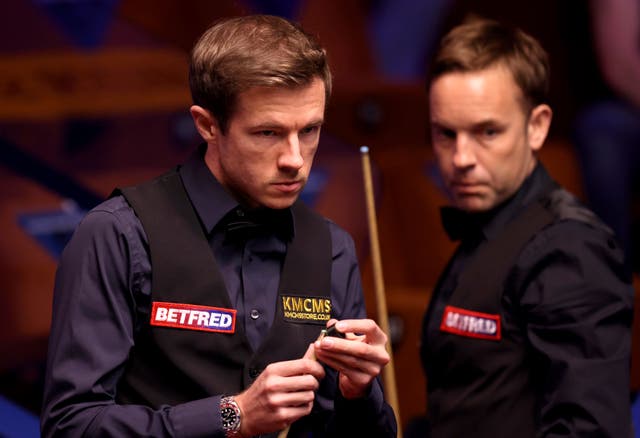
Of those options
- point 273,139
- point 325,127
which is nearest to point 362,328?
point 273,139

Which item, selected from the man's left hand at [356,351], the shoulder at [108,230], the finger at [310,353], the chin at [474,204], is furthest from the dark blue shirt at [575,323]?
the shoulder at [108,230]

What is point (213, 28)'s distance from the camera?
1.97 m

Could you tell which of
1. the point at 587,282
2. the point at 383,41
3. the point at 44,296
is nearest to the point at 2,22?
the point at 44,296

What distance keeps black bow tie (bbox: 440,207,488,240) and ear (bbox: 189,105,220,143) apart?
85 centimetres

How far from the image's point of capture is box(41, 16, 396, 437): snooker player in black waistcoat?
1798mm

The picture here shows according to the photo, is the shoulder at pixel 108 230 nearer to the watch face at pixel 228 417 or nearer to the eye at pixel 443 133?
the watch face at pixel 228 417

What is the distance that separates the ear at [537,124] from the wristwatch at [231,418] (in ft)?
3.80

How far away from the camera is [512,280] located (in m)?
2.36

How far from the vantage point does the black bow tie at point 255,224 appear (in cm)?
200

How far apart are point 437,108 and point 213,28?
79cm

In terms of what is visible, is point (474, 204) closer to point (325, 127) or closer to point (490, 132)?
point (490, 132)

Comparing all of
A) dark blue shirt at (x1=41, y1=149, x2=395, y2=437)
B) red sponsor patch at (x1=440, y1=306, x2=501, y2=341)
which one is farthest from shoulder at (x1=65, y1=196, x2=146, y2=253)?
red sponsor patch at (x1=440, y1=306, x2=501, y2=341)

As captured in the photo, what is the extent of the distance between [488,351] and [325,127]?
66.9 inches

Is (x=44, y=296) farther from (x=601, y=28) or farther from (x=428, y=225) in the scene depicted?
(x=601, y=28)
